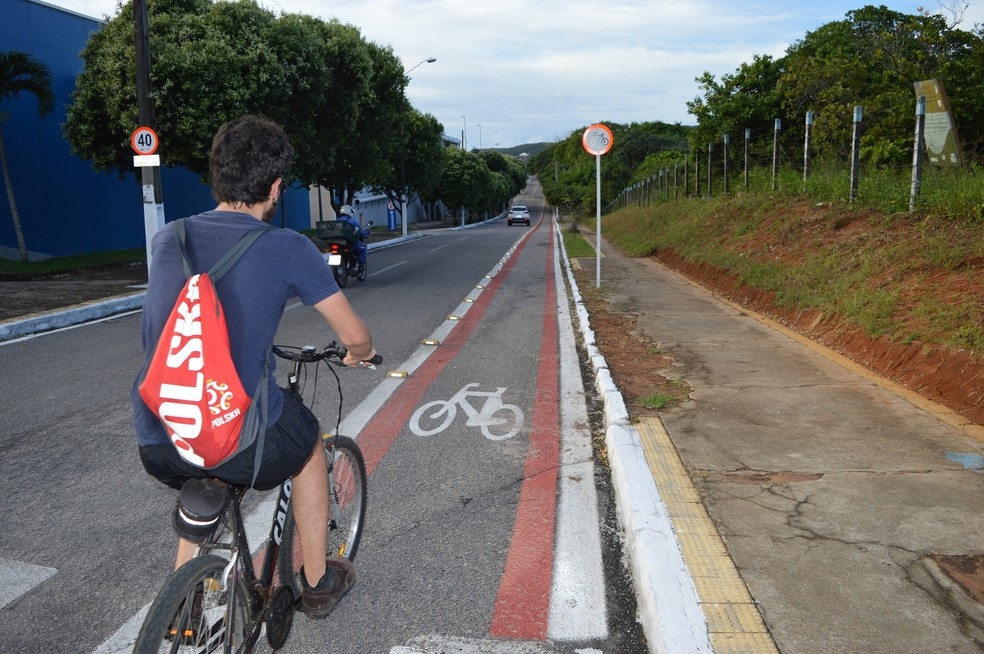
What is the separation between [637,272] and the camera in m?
17.0

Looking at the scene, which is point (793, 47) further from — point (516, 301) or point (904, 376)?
point (904, 376)

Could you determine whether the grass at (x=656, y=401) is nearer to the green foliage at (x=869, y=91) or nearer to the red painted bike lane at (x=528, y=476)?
the red painted bike lane at (x=528, y=476)

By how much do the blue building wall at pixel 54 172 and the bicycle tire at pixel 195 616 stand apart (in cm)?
2017

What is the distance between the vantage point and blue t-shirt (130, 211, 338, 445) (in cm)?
214

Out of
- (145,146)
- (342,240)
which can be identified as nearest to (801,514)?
(342,240)

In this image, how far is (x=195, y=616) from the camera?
2107 mm

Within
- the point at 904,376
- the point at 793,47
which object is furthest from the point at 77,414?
the point at 793,47

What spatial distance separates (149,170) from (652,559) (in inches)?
533

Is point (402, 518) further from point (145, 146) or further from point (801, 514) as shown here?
point (145, 146)

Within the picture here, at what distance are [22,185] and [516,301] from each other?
16852 millimetres

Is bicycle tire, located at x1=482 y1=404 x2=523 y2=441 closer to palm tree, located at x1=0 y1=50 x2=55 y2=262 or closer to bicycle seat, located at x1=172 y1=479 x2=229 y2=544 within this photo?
bicycle seat, located at x1=172 y1=479 x2=229 y2=544

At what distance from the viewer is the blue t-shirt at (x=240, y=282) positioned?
2137 millimetres

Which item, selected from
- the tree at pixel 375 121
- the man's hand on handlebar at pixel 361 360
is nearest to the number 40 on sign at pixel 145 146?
the tree at pixel 375 121

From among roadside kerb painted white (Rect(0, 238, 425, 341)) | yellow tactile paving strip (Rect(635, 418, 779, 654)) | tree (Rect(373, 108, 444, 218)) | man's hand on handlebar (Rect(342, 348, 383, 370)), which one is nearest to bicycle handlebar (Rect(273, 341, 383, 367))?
man's hand on handlebar (Rect(342, 348, 383, 370))
